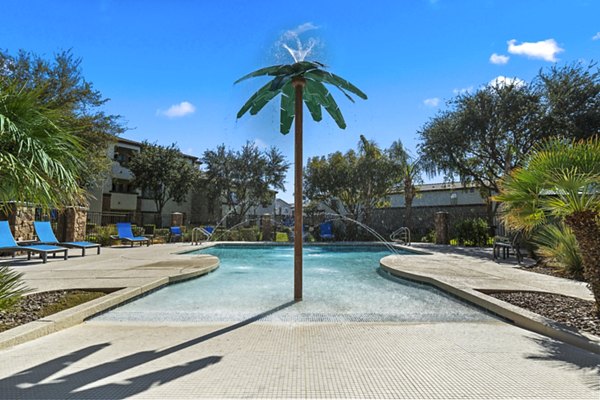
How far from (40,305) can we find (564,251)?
1039 centimetres

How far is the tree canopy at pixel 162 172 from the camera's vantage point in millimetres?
29250

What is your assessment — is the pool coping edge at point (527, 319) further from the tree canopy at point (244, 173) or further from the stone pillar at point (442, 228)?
the tree canopy at point (244, 173)

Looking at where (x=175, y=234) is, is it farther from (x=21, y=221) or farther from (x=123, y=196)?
(x=123, y=196)

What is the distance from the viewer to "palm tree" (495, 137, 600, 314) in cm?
406

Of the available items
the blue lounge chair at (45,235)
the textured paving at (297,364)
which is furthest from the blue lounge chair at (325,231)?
the textured paving at (297,364)

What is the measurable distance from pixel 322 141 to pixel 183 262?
5.06 meters

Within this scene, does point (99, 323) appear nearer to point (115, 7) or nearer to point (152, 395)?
point (152, 395)

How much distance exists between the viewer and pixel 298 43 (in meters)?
5.66

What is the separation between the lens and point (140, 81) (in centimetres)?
1227

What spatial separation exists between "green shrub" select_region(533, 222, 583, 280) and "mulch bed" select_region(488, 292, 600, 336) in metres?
2.57

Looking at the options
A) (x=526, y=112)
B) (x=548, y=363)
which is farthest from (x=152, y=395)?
(x=526, y=112)

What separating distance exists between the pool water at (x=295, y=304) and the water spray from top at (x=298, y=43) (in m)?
3.97

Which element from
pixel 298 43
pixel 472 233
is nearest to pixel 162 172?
pixel 472 233

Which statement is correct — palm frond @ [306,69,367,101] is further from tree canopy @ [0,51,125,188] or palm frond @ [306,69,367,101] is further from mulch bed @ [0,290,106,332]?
tree canopy @ [0,51,125,188]
